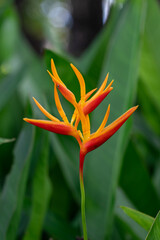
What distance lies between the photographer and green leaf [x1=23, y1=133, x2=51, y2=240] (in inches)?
26.5

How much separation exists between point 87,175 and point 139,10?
0.39 m

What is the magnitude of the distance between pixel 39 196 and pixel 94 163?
148 mm

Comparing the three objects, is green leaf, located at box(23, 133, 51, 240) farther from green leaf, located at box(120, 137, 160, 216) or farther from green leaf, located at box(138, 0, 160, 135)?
green leaf, located at box(138, 0, 160, 135)

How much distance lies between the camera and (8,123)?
114cm

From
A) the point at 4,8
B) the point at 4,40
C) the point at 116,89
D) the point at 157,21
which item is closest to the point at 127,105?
the point at 116,89

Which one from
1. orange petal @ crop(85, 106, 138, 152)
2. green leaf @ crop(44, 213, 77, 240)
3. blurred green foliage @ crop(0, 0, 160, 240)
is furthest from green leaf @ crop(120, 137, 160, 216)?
orange petal @ crop(85, 106, 138, 152)

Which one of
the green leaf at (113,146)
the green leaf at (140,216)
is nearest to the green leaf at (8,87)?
the green leaf at (113,146)

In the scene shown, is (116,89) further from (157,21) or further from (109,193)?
(157,21)

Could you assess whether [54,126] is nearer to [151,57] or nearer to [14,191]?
[14,191]

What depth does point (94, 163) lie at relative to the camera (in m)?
0.78

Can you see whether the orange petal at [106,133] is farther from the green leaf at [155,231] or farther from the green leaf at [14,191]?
the green leaf at [14,191]

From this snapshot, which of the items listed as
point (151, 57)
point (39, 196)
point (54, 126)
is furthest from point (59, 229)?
point (151, 57)

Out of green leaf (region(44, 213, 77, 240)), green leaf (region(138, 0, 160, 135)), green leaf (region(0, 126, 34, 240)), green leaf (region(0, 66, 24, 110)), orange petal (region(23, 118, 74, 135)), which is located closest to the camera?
orange petal (region(23, 118, 74, 135))

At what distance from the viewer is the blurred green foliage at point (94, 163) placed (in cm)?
68
